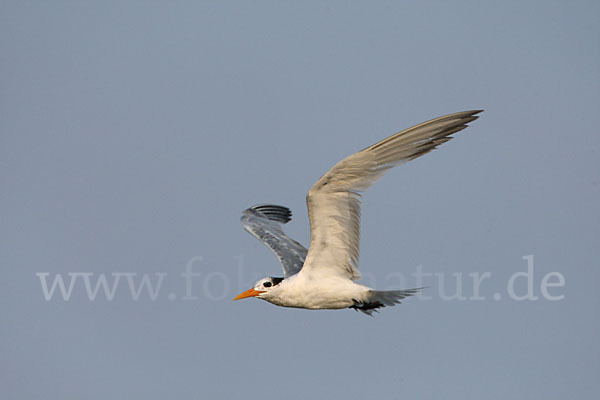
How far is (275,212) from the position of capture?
16328 millimetres

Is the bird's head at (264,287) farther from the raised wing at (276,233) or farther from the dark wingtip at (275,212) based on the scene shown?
the dark wingtip at (275,212)

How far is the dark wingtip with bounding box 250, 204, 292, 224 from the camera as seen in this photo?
16125 millimetres

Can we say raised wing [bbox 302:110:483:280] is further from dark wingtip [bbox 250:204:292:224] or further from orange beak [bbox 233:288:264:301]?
dark wingtip [bbox 250:204:292:224]

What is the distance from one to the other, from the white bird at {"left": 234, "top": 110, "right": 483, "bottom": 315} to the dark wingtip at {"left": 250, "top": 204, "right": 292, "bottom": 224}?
4079mm

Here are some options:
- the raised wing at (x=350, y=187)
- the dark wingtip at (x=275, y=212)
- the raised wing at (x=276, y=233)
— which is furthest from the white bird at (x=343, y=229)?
the dark wingtip at (x=275, y=212)

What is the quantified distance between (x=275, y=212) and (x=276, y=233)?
1323mm

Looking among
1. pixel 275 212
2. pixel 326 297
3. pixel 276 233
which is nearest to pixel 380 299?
pixel 326 297

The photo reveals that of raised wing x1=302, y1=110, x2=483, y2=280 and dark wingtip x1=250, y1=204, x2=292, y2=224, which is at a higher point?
dark wingtip x1=250, y1=204, x2=292, y2=224

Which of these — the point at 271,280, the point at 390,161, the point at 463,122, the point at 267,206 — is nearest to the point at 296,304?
the point at 271,280

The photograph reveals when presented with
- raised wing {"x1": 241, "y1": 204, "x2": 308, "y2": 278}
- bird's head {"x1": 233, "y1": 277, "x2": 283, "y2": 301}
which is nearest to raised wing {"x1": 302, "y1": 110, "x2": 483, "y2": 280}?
bird's head {"x1": 233, "y1": 277, "x2": 283, "y2": 301}

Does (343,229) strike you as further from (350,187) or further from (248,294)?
(248,294)

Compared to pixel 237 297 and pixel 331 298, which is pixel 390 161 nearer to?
pixel 331 298

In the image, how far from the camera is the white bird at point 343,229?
35.1 ft

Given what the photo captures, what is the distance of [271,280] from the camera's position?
11.9 meters
